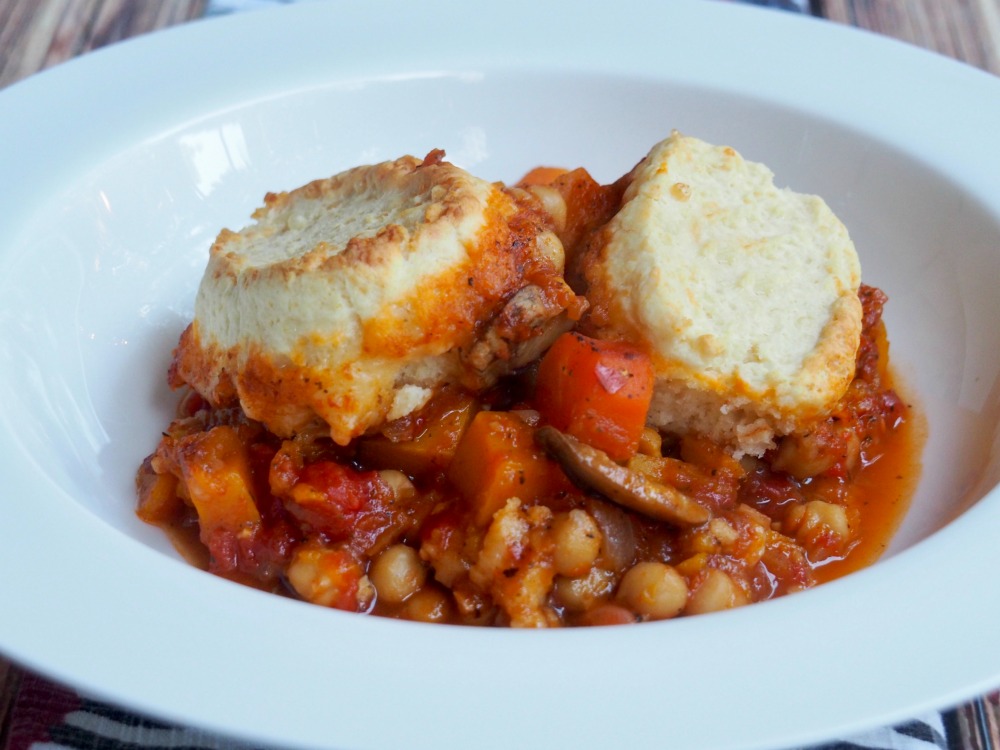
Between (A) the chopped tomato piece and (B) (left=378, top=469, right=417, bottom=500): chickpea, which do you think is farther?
(B) (left=378, top=469, right=417, bottom=500): chickpea

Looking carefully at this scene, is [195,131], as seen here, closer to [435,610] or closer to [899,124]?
[435,610]

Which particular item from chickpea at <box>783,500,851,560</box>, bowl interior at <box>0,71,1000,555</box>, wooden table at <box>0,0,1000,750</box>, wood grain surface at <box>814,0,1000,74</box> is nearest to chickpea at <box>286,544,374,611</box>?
bowl interior at <box>0,71,1000,555</box>

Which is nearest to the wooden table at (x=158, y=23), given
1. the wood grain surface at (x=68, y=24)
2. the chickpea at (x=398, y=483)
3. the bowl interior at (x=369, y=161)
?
the wood grain surface at (x=68, y=24)

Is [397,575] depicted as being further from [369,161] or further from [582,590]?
[369,161]

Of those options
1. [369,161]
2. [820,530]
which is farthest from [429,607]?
[369,161]

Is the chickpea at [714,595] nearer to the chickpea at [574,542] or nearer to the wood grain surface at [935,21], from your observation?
the chickpea at [574,542]

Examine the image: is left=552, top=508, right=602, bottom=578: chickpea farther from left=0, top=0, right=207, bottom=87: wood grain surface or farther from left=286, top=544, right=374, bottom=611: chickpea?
left=0, top=0, right=207, bottom=87: wood grain surface
